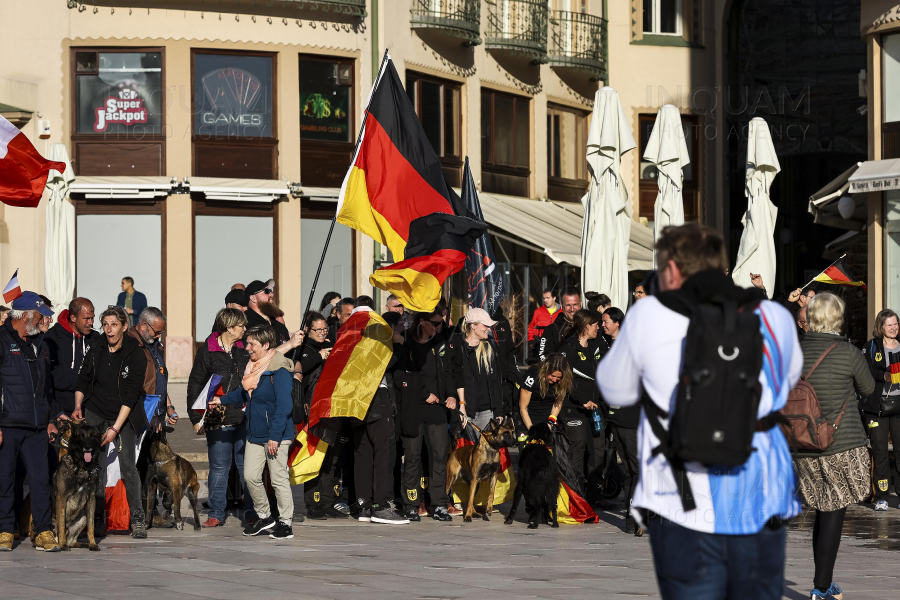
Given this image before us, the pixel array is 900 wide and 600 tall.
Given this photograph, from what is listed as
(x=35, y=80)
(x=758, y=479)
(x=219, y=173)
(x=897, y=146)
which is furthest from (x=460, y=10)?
(x=758, y=479)

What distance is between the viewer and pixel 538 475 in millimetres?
12367

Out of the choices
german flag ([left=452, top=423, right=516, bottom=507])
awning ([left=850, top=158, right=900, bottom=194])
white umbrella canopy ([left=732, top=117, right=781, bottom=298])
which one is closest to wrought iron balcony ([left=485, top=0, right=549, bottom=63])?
awning ([left=850, top=158, right=900, bottom=194])

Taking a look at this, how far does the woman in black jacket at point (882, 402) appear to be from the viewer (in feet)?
45.7

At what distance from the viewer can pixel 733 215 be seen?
1522 inches

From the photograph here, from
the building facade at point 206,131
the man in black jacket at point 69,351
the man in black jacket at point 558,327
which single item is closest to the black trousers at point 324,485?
the man in black jacket at point 558,327

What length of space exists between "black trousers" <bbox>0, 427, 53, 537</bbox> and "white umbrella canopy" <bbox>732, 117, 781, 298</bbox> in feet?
35.6

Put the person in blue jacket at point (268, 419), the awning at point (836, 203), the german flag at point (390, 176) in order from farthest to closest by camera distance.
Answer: the awning at point (836, 203) < the german flag at point (390, 176) < the person in blue jacket at point (268, 419)

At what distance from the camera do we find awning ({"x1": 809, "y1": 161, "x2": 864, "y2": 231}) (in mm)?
23062

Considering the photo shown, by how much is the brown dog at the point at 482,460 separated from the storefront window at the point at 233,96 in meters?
15.7

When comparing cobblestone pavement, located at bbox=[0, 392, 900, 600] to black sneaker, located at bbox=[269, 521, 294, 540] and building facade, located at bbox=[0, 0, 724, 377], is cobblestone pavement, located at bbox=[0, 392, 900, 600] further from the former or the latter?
building facade, located at bbox=[0, 0, 724, 377]

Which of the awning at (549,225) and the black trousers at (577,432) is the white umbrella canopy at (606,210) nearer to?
the black trousers at (577,432)

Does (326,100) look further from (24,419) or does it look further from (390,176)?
(24,419)

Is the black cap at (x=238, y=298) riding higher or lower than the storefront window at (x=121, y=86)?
lower

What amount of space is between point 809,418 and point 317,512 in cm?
605
